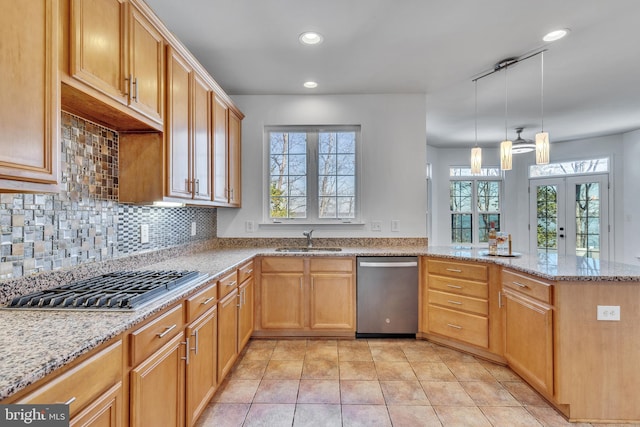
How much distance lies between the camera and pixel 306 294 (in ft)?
9.74

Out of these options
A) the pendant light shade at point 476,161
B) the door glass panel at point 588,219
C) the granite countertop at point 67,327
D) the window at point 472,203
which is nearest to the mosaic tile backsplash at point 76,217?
the granite countertop at point 67,327

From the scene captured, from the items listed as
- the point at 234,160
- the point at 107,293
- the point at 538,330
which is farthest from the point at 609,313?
the point at 234,160

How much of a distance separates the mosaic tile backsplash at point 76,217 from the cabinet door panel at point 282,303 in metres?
1.13

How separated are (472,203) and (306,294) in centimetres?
474

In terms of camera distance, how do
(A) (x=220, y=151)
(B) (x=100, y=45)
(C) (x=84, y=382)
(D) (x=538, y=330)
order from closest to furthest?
(C) (x=84, y=382) < (B) (x=100, y=45) < (D) (x=538, y=330) < (A) (x=220, y=151)

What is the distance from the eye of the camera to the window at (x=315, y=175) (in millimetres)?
Answer: 3561

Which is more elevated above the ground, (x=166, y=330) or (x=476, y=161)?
(x=476, y=161)

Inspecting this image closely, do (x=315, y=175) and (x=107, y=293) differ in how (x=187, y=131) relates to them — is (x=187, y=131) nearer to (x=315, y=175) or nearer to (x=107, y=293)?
(x=107, y=293)

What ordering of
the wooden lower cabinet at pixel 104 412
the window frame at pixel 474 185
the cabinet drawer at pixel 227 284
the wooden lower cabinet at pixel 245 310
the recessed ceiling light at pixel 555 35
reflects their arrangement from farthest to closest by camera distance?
the window frame at pixel 474 185 < the wooden lower cabinet at pixel 245 310 < the recessed ceiling light at pixel 555 35 < the cabinet drawer at pixel 227 284 < the wooden lower cabinet at pixel 104 412

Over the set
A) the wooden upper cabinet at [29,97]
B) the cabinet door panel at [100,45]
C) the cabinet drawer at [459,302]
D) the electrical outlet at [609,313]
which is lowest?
the cabinet drawer at [459,302]

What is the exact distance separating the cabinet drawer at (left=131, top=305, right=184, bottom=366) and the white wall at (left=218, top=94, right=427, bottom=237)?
2.07m

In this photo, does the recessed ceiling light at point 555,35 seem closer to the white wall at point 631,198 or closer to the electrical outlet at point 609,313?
the electrical outlet at point 609,313

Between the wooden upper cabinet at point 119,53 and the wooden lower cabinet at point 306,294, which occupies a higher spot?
the wooden upper cabinet at point 119,53

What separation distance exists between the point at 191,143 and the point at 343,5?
4.55ft
